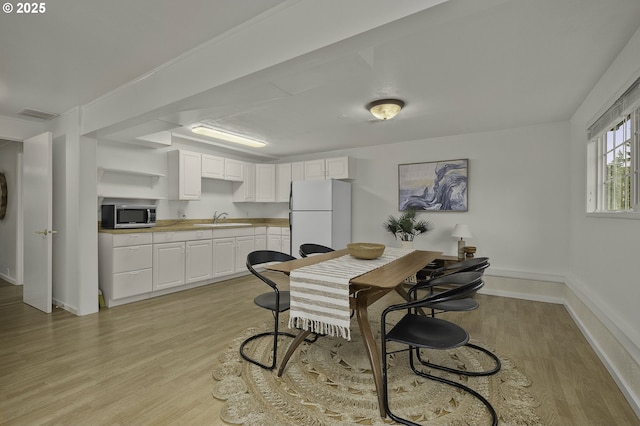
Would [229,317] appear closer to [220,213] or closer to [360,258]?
[360,258]

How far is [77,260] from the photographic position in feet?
11.7

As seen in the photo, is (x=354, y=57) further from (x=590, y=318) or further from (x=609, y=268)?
(x=590, y=318)

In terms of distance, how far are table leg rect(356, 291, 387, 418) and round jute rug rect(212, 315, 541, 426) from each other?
9 centimetres

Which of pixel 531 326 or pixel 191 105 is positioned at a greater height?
pixel 191 105

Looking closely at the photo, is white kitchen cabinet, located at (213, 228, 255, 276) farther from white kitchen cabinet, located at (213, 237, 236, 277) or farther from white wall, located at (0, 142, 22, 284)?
white wall, located at (0, 142, 22, 284)

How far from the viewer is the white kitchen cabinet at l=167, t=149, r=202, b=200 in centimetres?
489

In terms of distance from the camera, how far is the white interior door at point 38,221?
11.5 ft

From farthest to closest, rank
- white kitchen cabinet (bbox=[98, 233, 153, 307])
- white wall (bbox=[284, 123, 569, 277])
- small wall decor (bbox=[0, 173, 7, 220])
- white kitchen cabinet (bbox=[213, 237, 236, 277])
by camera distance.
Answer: small wall decor (bbox=[0, 173, 7, 220]) → white kitchen cabinet (bbox=[213, 237, 236, 277]) → white wall (bbox=[284, 123, 569, 277]) → white kitchen cabinet (bbox=[98, 233, 153, 307])

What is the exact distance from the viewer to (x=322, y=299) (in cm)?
201

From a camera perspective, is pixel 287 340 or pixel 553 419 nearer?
pixel 553 419

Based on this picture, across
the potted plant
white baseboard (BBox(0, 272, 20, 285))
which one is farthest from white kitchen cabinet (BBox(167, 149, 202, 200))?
the potted plant

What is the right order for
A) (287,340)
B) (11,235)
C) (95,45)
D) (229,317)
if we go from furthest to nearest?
(11,235) < (229,317) < (287,340) < (95,45)

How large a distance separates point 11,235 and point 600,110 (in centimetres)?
816

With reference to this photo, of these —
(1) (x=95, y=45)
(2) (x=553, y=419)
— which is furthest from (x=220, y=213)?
(2) (x=553, y=419)
